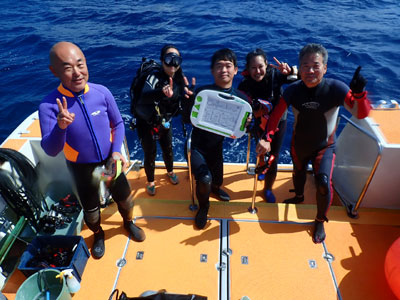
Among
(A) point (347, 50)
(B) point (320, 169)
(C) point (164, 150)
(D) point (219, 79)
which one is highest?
(D) point (219, 79)

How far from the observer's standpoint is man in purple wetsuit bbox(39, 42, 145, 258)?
207 cm

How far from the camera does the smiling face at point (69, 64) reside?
2.04 meters

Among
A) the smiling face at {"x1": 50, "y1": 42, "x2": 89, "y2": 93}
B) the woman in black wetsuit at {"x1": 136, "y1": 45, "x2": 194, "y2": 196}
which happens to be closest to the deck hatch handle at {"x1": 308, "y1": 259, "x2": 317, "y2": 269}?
the woman in black wetsuit at {"x1": 136, "y1": 45, "x2": 194, "y2": 196}

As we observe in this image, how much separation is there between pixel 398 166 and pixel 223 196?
2.01m

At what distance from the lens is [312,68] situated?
2.58 metres

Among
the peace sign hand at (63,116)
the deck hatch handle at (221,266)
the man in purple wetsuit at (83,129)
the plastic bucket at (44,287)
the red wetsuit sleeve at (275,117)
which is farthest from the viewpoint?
the red wetsuit sleeve at (275,117)

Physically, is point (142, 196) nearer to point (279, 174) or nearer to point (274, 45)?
point (279, 174)

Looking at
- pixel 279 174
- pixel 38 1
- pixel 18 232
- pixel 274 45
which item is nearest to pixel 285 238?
pixel 279 174

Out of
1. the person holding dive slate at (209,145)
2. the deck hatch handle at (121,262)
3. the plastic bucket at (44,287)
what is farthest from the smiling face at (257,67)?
the plastic bucket at (44,287)

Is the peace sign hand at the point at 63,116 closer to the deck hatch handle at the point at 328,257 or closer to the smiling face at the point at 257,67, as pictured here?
the smiling face at the point at 257,67

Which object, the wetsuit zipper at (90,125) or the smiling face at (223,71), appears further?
the smiling face at (223,71)

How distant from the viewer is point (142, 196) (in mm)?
3781

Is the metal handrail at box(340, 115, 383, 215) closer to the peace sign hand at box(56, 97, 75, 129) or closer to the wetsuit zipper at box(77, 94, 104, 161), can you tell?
the wetsuit zipper at box(77, 94, 104, 161)

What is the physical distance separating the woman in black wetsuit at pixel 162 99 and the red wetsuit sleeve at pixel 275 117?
3.06 feet
